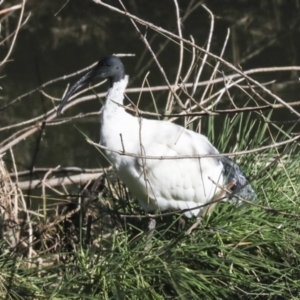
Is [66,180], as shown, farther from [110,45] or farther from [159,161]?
[110,45]

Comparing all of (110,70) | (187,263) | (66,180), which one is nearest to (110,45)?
(66,180)

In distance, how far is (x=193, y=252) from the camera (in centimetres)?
378

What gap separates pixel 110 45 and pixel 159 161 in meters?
5.29

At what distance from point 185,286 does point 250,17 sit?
22.7ft

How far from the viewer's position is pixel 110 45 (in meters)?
9.38

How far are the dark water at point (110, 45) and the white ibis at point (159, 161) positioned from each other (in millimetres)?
3581

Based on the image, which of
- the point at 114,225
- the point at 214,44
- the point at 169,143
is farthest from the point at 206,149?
the point at 214,44

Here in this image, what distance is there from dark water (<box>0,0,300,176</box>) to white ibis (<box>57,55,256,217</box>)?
3581 mm

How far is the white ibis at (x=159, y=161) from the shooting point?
4.14 metres

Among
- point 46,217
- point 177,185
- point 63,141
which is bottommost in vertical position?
point 63,141

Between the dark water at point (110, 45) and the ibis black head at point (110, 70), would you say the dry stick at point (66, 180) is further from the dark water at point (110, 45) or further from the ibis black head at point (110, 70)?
the dark water at point (110, 45)

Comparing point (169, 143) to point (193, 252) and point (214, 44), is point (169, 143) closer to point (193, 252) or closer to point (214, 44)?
point (193, 252)

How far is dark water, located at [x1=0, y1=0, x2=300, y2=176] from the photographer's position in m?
8.18

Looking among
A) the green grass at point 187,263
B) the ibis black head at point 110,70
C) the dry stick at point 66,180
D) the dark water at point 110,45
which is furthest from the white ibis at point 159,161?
the dark water at point 110,45
